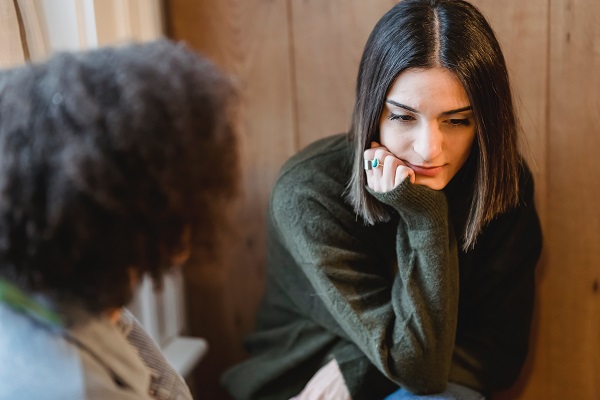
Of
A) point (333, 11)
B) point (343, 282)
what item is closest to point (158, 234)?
point (343, 282)

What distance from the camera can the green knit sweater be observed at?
3.30ft

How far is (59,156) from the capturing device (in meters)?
0.58

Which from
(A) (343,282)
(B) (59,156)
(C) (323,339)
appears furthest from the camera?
(C) (323,339)

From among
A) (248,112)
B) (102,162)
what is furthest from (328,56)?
(102,162)

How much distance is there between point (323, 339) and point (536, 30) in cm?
64

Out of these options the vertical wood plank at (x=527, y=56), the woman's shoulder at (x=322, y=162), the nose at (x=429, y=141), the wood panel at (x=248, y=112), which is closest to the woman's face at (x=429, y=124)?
the nose at (x=429, y=141)

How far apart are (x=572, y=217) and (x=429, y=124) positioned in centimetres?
42

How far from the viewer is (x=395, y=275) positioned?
1115 millimetres

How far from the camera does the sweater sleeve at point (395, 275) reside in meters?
0.99

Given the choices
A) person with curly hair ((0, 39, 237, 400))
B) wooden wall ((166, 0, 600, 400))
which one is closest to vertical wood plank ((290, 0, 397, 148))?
wooden wall ((166, 0, 600, 400))

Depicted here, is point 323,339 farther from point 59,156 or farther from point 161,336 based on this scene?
point 59,156

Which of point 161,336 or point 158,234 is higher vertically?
point 158,234

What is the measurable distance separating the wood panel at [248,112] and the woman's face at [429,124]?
0.32 metres

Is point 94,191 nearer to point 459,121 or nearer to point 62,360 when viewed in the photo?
point 62,360
